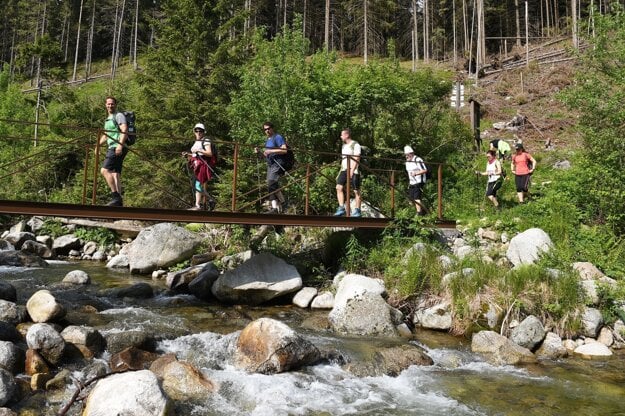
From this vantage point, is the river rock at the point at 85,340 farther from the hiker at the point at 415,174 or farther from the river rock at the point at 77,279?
the hiker at the point at 415,174

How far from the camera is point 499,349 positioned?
765 centimetres

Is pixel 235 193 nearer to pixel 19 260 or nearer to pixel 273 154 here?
pixel 273 154

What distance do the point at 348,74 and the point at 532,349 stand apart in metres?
10.4

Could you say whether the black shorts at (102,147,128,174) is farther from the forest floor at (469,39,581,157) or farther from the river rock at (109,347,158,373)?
the forest floor at (469,39,581,157)

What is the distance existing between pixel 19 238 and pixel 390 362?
15822mm

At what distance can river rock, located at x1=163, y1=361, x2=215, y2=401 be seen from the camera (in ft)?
18.8

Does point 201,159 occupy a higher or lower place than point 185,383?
higher

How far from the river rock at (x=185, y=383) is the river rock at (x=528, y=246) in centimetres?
692

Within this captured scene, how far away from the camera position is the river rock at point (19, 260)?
46.0ft

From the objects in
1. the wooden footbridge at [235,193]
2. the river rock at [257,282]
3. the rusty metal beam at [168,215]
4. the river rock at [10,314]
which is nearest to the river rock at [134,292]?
the river rock at [257,282]

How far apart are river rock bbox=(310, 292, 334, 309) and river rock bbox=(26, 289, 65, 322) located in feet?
15.6

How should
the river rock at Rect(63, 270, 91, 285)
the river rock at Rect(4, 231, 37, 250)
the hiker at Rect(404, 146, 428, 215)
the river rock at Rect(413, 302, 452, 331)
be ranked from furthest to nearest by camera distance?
the river rock at Rect(4, 231, 37, 250)
the hiker at Rect(404, 146, 428, 215)
the river rock at Rect(63, 270, 91, 285)
the river rock at Rect(413, 302, 452, 331)

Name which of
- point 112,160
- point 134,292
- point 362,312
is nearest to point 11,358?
point 112,160

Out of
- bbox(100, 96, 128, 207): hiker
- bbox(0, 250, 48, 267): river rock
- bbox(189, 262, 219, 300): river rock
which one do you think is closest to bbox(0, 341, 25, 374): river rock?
bbox(100, 96, 128, 207): hiker
